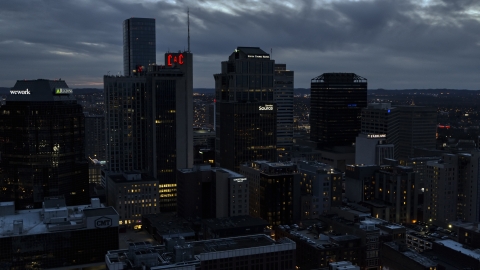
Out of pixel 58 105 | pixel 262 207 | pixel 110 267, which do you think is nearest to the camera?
pixel 110 267

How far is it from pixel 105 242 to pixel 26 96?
69.8 m

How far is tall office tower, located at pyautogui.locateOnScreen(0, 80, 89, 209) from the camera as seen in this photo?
16725 centimetres

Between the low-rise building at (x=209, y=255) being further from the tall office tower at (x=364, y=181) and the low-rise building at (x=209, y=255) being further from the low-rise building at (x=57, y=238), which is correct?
the tall office tower at (x=364, y=181)

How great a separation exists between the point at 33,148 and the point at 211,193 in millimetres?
58462

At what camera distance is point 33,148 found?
16712 centimetres

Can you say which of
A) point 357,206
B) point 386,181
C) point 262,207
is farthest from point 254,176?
point 386,181

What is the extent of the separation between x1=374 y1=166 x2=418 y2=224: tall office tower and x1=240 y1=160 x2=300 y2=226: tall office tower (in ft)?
105

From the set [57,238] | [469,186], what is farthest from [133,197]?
[469,186]

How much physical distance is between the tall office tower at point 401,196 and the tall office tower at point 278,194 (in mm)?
32058

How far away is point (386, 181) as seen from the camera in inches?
6909

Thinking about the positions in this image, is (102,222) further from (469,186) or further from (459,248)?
(469,186)

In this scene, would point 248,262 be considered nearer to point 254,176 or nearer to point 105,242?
point 105,242

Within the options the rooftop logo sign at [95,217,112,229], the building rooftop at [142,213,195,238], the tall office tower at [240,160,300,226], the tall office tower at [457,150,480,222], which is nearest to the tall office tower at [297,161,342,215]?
the tall office tower at [240,160,300,226]

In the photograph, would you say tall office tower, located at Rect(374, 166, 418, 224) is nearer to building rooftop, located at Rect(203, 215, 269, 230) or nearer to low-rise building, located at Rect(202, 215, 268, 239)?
building rooftop, located at Rect(203, 215, 269, 230)
